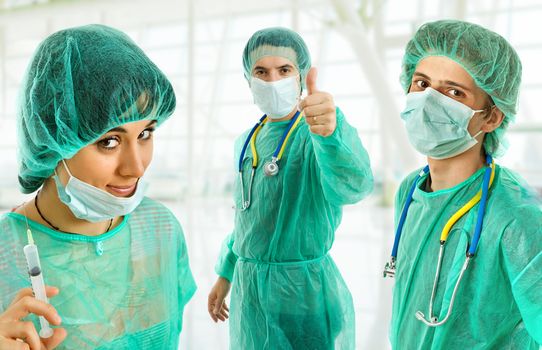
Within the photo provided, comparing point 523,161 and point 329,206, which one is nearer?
point 329,206

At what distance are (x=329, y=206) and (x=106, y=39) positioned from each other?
882 millimetres

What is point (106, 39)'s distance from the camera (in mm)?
988

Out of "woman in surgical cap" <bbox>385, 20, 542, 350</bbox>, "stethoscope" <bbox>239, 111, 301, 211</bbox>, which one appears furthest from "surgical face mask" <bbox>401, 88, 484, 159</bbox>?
"stethoscope" <bbox>239, 111, 301, 211</bbox>

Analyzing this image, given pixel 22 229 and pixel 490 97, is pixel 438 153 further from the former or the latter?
pixel 22 229

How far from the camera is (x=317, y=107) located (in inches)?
48.5

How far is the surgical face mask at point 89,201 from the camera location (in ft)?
3.27

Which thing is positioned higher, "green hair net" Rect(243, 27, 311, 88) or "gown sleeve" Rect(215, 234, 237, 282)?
"green hair net" Rect(243, 27, 311, 88)

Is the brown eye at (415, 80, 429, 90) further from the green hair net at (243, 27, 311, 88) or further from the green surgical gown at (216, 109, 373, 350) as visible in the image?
the green hair net at (243, 27, 311, 88)

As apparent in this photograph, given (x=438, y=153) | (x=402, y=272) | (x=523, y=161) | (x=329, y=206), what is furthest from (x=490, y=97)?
(x=523, y=161)

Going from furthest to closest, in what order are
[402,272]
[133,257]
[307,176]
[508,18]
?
[508,18] < [307,176] < [402,272] < [133,257]

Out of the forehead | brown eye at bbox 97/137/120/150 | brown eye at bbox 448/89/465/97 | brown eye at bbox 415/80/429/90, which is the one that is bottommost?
brown eye at bbox 97/137/120/150

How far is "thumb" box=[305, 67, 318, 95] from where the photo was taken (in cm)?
122

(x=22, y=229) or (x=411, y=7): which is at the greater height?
(x=411, y=7)

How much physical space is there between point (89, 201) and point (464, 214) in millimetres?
820
